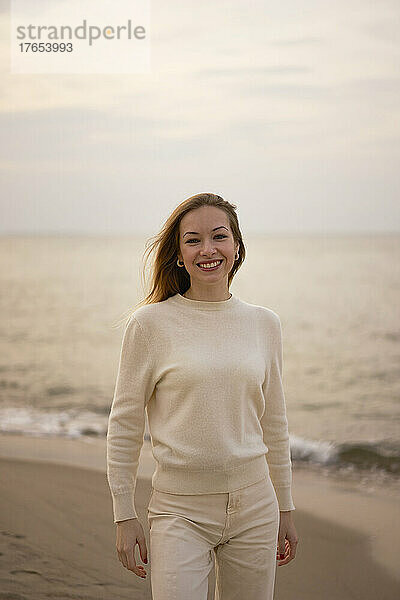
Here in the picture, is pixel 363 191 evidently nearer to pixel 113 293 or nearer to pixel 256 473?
pixel 113 293

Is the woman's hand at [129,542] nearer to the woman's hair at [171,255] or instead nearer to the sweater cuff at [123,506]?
the sweater cuff at [123,506]

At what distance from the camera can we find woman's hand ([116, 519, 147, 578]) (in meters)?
1.67

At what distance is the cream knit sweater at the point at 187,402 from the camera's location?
1676 millimetres

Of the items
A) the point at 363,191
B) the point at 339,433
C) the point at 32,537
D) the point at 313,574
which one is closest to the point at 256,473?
the point at 313,574

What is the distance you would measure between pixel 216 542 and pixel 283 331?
498cm

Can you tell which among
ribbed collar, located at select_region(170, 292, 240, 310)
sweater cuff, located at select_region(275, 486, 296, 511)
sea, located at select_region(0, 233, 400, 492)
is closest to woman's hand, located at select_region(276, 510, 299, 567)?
sweater cuff, located at select_region(275, 486, 296, 511)

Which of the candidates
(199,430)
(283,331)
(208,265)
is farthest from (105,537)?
(283,331)

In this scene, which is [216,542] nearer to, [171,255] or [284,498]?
[284,498]

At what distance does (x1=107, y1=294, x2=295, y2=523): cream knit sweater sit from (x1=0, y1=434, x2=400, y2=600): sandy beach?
1.31 meters

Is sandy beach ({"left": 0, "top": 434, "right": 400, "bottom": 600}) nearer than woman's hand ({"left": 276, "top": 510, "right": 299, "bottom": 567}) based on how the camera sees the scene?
Answer: No

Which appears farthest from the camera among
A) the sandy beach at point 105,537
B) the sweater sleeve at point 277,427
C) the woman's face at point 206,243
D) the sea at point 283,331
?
the sea at point 283,331

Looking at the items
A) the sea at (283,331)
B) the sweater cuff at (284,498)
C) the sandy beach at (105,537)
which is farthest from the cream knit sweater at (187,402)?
the sea at (283,331)

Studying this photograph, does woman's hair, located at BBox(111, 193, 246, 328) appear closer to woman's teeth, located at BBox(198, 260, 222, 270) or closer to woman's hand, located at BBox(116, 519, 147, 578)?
woman's teeth, located at BBox(198, 260, 222, 270)

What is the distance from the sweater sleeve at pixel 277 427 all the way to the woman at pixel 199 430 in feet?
0.21
